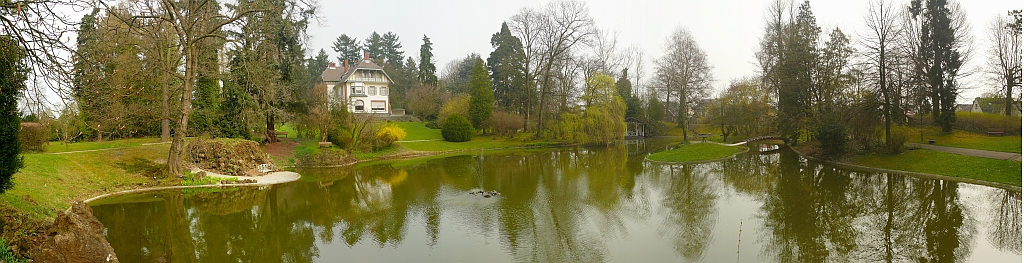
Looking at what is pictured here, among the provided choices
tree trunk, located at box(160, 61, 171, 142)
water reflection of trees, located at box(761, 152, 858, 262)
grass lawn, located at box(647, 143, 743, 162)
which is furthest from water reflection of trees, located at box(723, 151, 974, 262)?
tree trunk, located at box(160, 61, 171, 142)

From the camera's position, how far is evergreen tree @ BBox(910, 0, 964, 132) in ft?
79.2

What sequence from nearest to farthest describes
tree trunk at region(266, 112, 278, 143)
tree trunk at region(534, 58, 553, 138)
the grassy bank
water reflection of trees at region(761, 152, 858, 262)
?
water reflection of trees at region(761, 152, 858, 262) < tree trunk at region(266, 112, 278, 143) < the grassy bank < tree trunk at region(534, 58, 553, 138)

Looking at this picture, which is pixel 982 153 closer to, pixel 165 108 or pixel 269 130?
pixel 165 108

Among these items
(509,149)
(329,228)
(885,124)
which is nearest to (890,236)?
(329,228)

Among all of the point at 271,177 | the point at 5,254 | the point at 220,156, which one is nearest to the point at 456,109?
the point at 271,177

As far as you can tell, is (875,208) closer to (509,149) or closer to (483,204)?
(483,204)

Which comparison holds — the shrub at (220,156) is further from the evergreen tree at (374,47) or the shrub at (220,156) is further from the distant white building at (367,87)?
the evergreen tree at (374,47)

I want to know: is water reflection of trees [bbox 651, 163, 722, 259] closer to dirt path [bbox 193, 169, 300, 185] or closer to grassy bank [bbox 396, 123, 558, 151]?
dirt path [bbox 193, 169, 300, 185]

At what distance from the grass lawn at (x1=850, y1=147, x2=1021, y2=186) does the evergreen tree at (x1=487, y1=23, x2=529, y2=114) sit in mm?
24375

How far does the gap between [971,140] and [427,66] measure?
152 feet

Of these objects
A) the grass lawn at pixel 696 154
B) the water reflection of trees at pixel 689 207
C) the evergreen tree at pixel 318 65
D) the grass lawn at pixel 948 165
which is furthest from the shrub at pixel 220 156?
the evergreen tree at pixel 318 65

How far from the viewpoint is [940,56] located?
24391mm

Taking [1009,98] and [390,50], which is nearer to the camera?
[1009,98]

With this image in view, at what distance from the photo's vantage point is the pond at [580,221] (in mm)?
8078
